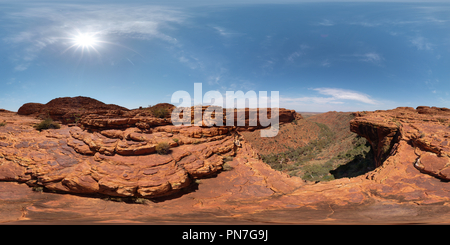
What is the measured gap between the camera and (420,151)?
8.98m

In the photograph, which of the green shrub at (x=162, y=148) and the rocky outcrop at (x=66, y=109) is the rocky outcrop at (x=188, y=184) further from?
the rocky outcrop at (x=66, y=109)

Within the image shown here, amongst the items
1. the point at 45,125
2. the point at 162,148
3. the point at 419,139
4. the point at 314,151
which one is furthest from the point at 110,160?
the point at 314,151

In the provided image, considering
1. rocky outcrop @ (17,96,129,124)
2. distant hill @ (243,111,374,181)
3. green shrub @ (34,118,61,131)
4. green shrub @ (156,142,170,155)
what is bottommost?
distant hill @ (243,111,374,181)

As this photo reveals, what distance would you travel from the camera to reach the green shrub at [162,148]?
338 inches

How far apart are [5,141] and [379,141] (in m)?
26.0

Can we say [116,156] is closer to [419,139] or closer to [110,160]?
[110,160]

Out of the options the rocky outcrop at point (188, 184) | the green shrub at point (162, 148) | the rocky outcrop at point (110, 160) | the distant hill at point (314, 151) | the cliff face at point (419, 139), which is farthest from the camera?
the distant hill at point (314, 151)

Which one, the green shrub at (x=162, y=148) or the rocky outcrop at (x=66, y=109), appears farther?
the rocky outcrop at (x=66, y=109)

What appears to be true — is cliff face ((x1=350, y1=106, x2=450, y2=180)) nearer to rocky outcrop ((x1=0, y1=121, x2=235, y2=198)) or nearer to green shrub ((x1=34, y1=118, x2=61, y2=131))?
rocky outcrop ((x1=0, y1=121, x2=235, y2=198))

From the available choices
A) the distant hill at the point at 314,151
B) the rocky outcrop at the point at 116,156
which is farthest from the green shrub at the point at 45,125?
the distant hill at the point at 314,151

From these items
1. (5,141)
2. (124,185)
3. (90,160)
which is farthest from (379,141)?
(5,141)

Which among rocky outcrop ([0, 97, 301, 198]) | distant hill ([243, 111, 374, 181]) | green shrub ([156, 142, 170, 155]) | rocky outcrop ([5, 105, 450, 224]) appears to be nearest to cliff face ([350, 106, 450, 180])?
rocky outcrop ([5, 105, 450, 224])

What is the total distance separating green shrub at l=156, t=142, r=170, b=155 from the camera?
859cm

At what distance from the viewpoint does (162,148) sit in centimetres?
869
